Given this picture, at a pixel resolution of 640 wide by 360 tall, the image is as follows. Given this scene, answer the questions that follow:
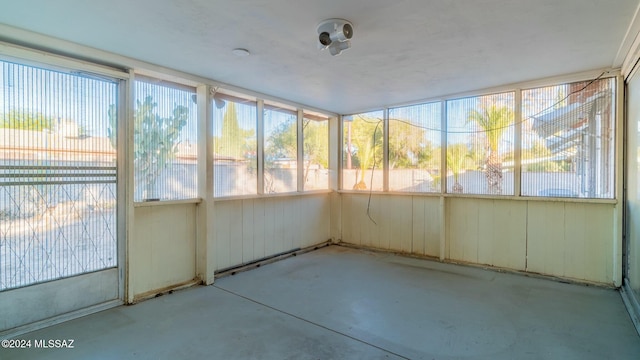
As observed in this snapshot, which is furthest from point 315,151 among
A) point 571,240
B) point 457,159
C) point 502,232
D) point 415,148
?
point 571,240

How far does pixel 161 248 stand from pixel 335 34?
9.50 feet

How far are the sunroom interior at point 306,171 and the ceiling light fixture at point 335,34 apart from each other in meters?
0.05

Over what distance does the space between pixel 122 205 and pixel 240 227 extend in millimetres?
1548

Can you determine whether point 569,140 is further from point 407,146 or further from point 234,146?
point 234,146

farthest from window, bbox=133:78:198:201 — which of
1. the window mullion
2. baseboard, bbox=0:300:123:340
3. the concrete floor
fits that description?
the concrete floor

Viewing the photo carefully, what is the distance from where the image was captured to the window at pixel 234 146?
13.4ft

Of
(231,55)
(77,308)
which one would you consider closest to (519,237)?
(231,55)

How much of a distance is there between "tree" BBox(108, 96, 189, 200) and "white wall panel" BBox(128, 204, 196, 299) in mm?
269

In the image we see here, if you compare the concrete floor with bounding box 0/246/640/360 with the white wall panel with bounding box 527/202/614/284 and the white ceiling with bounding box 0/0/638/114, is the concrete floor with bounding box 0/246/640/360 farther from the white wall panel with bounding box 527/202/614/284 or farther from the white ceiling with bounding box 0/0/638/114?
the white ceiling with bounding box 0/0/638/114

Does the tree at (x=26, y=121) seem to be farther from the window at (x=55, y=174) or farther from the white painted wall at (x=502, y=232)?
the white painted wall at (x=502, y=232)

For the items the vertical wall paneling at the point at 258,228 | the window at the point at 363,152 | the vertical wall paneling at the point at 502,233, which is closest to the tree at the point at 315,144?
the window at the point at 363,152

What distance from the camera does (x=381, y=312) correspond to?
3027 mm

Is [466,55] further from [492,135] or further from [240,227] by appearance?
[240,227]

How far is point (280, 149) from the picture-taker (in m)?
4.97
